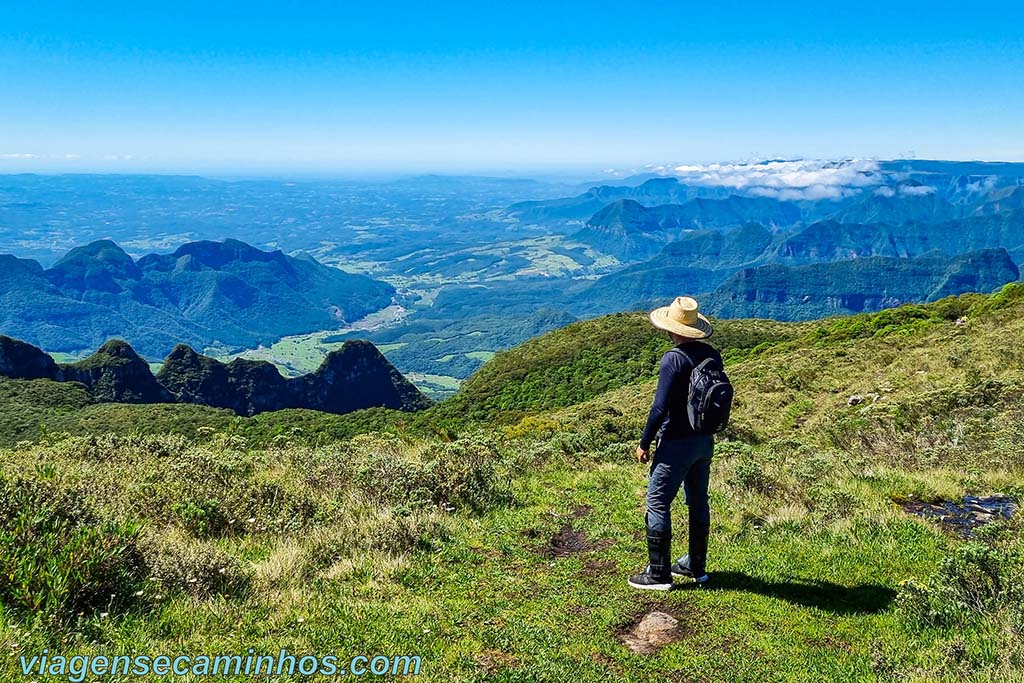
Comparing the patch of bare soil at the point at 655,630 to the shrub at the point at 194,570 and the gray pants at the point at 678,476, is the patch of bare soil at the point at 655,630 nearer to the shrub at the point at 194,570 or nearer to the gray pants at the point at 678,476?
the gray pants at the point at 678,476

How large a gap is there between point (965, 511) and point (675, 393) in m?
5.16

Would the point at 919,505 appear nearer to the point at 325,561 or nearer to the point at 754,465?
the point at 754,465

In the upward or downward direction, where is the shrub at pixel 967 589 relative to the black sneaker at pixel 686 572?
upward

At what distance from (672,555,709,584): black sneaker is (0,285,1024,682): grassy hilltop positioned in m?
0.24

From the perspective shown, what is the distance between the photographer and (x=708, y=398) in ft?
17.9

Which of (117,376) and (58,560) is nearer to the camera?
(58,560)

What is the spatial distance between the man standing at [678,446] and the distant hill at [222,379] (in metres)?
91.6

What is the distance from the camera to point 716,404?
17.9ft

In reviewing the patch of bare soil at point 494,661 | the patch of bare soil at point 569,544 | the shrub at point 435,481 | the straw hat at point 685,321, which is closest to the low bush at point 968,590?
the straw hat at point 685,321

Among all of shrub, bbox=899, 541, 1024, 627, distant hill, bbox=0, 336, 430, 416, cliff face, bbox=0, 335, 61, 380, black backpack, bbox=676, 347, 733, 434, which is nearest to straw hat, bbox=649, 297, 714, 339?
black backpack, bbox=676, 347, 733, 434

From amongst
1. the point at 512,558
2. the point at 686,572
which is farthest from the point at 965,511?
the point at 512,558

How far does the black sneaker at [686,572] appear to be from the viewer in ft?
19.6

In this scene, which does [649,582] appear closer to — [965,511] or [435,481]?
[435,481]

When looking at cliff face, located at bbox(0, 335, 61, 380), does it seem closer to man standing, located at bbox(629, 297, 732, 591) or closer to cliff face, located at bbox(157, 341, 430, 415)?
cliff face, located at bbox(157, 341, 430, 415)
